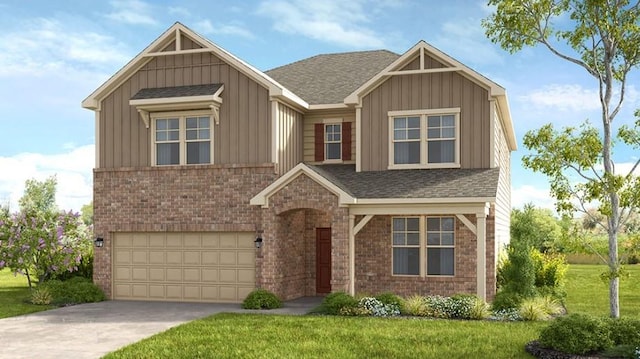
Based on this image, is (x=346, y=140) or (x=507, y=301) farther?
(x=346, y=140)

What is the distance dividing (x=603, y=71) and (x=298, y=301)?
10.4 m

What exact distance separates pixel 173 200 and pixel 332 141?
534 centimetres

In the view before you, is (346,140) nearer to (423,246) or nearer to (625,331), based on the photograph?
(423,246)

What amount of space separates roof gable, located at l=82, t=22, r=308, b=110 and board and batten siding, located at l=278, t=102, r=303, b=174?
0.41m

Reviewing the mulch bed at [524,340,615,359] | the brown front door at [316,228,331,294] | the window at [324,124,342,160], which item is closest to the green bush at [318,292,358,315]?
the brown front door at [316,228,331,294]

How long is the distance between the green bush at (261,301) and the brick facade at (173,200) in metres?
2.12

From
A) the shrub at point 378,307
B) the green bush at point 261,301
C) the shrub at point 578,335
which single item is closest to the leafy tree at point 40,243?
the green bush at point 261,301

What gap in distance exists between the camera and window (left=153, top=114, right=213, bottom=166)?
69.3 feet

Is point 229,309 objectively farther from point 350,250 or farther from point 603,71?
point 603,71

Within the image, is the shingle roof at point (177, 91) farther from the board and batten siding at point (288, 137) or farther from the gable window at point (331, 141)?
the gable window at point (331, 141)

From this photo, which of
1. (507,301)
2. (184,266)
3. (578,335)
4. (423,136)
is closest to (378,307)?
(507,301)

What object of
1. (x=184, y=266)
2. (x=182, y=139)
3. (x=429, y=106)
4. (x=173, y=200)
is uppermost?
(x=429, y=106)

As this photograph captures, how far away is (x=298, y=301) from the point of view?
20.4m

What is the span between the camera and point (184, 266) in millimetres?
21172
